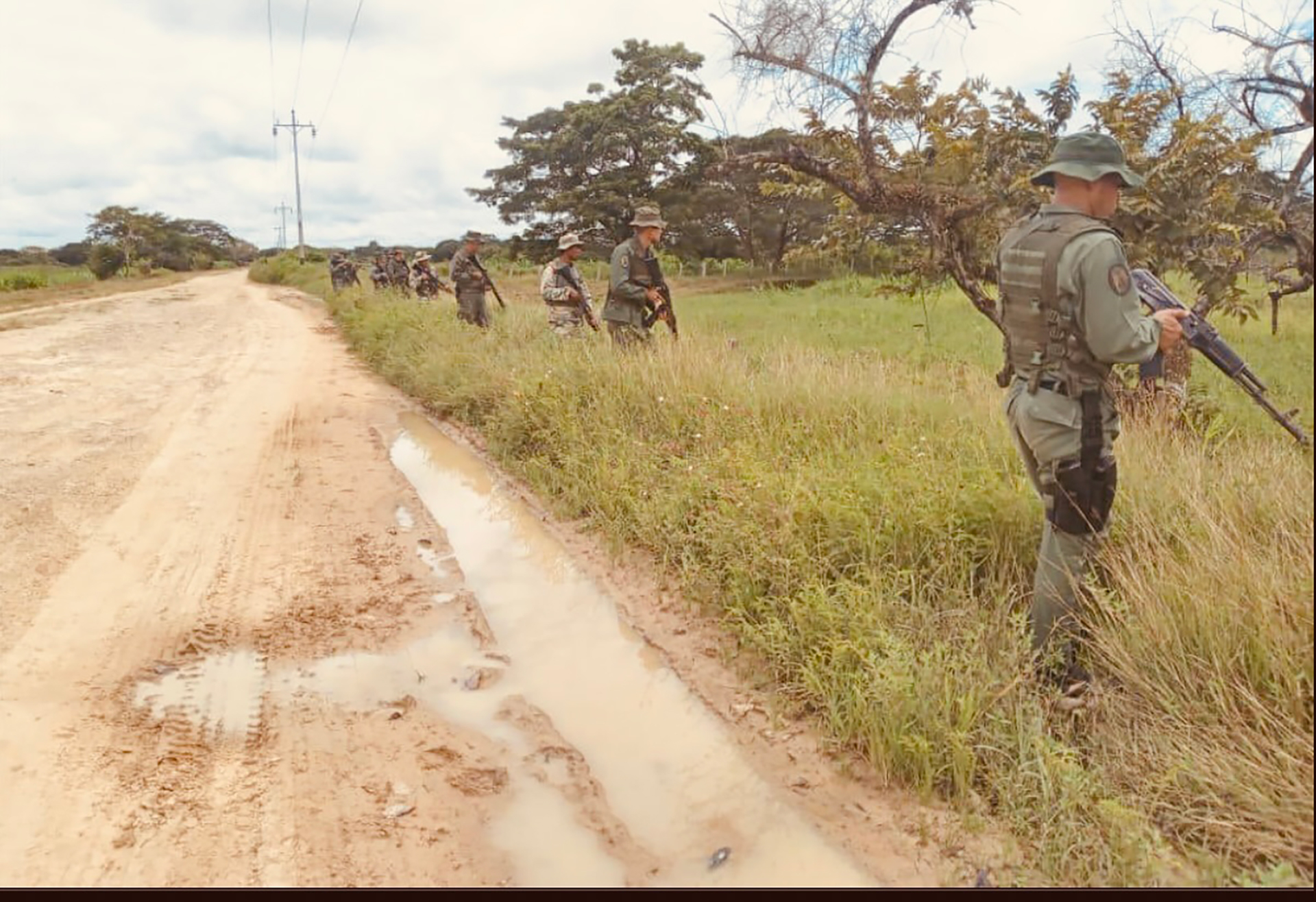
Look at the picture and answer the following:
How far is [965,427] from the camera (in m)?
5.05

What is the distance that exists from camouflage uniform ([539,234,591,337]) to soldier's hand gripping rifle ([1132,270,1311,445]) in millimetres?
5984

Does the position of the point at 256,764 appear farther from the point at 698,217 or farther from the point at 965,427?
the point at 698,217

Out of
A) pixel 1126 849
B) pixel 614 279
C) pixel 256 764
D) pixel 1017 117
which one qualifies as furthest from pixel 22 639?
pixel 1017 117

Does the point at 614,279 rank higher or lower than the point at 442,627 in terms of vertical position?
higher

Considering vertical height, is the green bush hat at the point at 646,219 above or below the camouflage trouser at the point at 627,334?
above

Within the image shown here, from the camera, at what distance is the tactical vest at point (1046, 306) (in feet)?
9.58

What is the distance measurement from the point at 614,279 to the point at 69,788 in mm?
5806

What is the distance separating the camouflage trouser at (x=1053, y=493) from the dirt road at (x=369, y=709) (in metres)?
0.87

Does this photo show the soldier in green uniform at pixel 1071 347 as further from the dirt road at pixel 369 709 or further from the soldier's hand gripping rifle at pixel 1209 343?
the dirt road at pixel 369 709

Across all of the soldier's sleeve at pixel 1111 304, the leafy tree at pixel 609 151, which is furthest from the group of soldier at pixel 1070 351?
the leafy tree at pixel 609 151

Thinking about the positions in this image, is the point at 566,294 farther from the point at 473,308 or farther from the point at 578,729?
the point at 578,729

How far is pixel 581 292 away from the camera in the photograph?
356 inches

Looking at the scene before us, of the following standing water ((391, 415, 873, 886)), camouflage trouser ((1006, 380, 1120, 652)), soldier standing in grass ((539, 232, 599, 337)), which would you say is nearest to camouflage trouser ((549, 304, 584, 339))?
soldier standing in grass ((539, 232, 599, 337))

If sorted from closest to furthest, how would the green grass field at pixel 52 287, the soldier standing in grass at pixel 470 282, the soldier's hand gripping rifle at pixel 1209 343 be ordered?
the soldier's hand gripping rifle at pixel 1209 343
the soldier standing in grass at pixel 470 282
the green grass field at pixel 52 287
